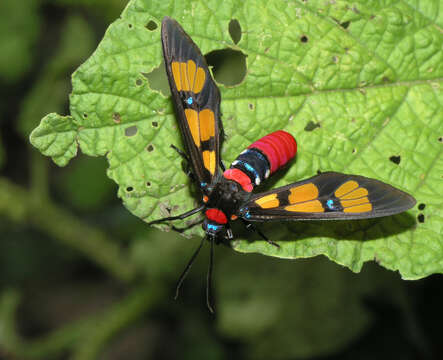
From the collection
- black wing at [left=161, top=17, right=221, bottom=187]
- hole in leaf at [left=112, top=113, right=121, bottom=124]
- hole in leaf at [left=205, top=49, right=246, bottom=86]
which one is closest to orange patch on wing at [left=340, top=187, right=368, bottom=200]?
black wing at [left=161, top=17, right=221, bottom=187]

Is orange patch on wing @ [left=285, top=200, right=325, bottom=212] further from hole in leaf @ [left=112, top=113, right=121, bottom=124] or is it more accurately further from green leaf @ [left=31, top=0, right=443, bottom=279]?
hole in leaf @ [left=112, top=113, right=121, bottom=124]

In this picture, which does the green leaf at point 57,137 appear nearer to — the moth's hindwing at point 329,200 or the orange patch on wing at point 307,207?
the moth's hindwing at point 329,200

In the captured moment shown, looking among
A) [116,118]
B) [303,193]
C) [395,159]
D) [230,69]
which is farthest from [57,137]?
[230,69]

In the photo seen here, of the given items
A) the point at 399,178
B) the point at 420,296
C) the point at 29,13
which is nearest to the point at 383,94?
the point at 399,178

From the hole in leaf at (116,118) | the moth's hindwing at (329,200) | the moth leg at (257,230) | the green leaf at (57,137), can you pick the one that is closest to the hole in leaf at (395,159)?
the moth's hindwing at (329,200)

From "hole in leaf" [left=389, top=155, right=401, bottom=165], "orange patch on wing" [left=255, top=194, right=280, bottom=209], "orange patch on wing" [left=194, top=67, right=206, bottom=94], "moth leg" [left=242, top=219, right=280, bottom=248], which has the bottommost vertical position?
"moth leg" [left=242, top=219, right=280, bottom=248]

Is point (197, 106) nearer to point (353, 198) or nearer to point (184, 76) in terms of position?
point (184, 76)
